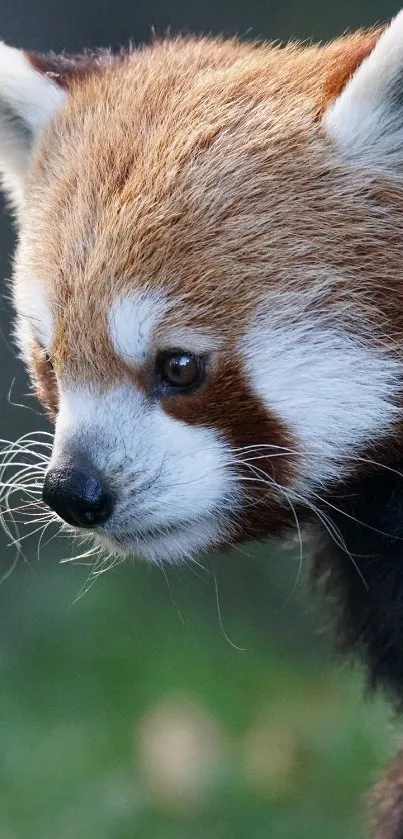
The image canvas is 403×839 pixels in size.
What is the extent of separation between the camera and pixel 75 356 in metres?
1.29

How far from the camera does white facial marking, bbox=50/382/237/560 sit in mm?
1257

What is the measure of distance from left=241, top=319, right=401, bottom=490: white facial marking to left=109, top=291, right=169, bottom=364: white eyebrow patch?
0.34 ft

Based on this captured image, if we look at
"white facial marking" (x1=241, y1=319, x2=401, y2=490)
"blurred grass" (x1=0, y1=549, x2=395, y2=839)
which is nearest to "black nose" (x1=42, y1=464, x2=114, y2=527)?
"white facial marking" (x1=241, y1=319, x2=401, y2=490)

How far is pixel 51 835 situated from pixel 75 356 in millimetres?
1789

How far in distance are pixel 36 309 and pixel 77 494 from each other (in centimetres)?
25

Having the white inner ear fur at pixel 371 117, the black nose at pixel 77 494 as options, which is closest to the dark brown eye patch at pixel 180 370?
the black nose at pixel 77 494

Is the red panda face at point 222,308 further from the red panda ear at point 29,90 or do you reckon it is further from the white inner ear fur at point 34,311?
the red panda ear at point 29,90

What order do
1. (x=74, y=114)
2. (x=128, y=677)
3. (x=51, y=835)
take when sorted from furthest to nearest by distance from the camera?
(x=128, y=677) → (x=51, y=835) → (x=74, y=114)

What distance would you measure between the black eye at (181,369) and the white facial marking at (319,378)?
5 cm

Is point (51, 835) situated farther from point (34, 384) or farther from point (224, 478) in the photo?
point (224, 478)

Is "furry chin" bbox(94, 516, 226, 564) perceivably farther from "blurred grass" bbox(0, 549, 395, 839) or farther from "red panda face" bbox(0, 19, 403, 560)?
"blurred grass" bbox(0, 549, 395, 839)

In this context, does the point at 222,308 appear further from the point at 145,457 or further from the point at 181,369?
the point at 145,457

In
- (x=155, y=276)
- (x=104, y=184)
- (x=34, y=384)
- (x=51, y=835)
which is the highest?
(x=104, y=184)

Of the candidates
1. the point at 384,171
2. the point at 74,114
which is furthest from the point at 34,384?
the point at 384,171
